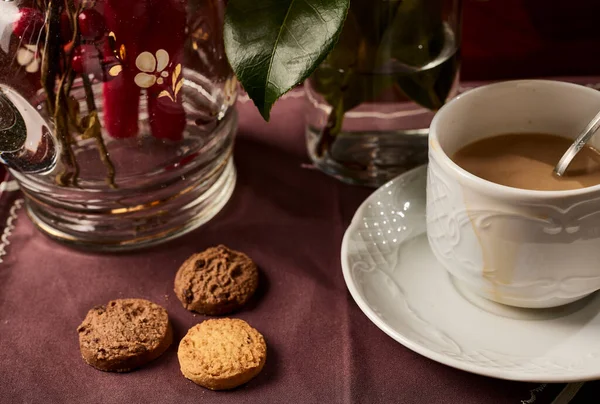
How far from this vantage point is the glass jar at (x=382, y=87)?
80cm

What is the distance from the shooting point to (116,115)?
0.76 meters

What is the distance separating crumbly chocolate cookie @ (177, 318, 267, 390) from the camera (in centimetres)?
65

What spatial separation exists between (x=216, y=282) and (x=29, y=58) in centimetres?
28

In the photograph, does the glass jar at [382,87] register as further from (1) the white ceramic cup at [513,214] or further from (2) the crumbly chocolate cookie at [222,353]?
(2) the crumbly chocolate cookie at [222,353]

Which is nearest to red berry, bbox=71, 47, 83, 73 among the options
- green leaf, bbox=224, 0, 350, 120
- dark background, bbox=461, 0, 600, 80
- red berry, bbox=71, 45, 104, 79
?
red berry, bbox=71, 45, 104, 79

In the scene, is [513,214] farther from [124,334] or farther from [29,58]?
[29,58]

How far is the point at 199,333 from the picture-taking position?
700 millimetres

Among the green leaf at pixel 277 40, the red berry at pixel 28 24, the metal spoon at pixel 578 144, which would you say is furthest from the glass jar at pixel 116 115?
the metal spoon at pixel 578 144

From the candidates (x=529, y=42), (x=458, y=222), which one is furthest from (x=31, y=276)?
(x=529, y=42)

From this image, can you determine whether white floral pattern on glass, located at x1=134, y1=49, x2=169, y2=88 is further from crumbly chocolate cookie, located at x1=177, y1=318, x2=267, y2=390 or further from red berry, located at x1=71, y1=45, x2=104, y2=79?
crumbly chocolate cookie, located at x1=177, y1=318, x2=267, y2=390

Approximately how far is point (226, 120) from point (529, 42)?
0.52 metres

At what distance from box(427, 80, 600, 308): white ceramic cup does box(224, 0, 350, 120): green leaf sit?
0.13 metres

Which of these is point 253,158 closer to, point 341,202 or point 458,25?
point 341,202

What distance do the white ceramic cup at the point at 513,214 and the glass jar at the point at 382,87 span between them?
126mm
